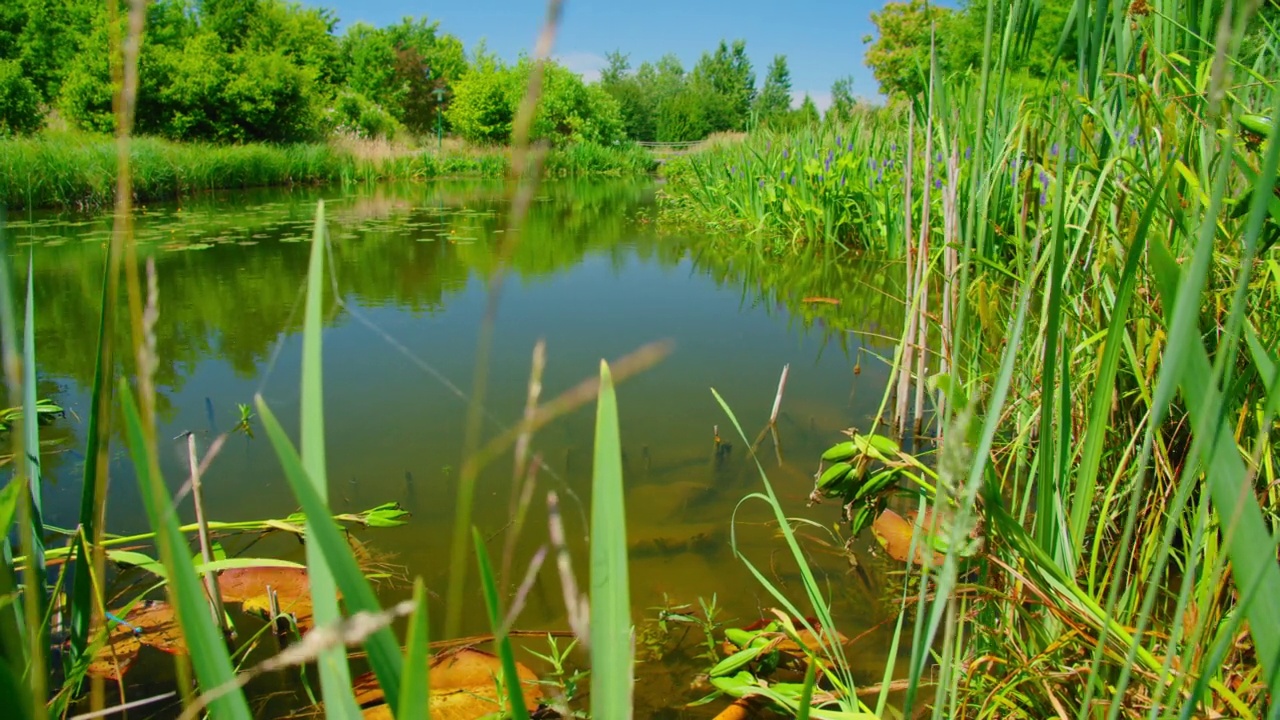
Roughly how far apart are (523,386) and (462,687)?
1.16 m

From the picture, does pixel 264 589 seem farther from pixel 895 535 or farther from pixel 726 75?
pixel 726 75

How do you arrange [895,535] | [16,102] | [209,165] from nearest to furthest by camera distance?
[895,535] → [209,165] → [16,102]

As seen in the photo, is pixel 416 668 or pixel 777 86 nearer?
pixel 416 668

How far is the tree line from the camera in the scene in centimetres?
1128

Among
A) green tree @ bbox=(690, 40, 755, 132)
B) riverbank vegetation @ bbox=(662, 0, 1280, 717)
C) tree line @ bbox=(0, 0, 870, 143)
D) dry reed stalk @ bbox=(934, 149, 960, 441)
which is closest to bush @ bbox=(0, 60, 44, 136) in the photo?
tree line @ bbox=(0, 0, 870, 143)

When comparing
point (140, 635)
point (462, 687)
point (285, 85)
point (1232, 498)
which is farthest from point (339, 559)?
point (285, 85)

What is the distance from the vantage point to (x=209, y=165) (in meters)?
9.12

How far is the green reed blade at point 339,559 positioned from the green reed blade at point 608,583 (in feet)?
0.25

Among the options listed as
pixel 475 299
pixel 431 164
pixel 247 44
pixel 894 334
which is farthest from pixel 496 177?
pixel 894 334

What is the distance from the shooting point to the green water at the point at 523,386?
120 centimetres

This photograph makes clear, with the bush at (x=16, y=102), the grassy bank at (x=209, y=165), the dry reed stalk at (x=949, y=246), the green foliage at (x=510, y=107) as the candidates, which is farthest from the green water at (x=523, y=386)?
the green foliage at (x=510, y=107)

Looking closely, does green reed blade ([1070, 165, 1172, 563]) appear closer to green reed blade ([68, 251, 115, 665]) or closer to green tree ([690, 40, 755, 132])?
green reed blade ([68, 251, 115, 665])

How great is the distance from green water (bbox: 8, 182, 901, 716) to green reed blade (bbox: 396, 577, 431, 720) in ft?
0.35

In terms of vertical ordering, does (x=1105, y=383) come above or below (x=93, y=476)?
above
